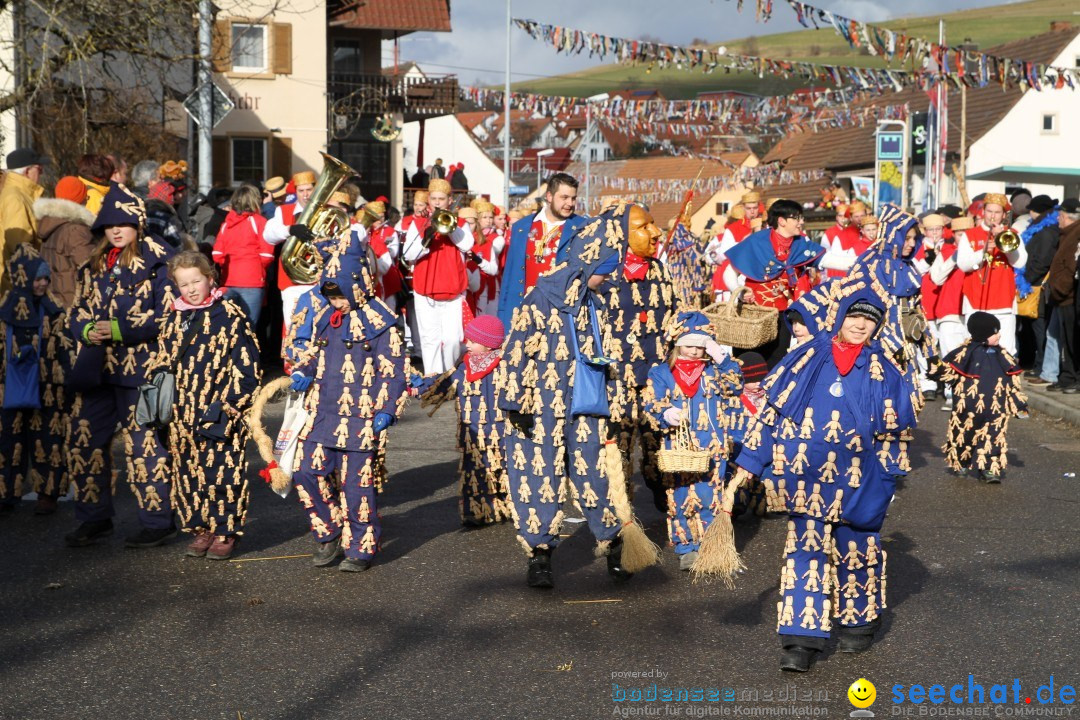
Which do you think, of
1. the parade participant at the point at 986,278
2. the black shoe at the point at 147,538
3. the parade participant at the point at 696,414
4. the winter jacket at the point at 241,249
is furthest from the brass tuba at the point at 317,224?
the parade participant at the point at 986,278

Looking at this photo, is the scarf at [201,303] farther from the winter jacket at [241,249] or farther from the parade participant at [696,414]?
the winter jacket at [241,249]

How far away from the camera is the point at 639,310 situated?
871 cm

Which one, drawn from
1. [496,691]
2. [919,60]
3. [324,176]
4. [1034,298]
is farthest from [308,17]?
[496,691]

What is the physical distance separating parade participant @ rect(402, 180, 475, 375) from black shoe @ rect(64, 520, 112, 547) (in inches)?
240

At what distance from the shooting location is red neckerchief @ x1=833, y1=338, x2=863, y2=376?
237 inches

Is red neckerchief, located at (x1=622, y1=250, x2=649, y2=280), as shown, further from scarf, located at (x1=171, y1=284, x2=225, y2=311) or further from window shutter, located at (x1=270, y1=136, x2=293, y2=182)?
window shutter, located at (x1=270, y1=136, x2=293, y2=182)

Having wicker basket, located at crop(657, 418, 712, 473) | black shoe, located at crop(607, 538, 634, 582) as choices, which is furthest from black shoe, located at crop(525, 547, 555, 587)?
wicker basket, located at crop(657, 418, 712, 473)

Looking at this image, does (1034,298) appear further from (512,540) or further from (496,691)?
(496,691)

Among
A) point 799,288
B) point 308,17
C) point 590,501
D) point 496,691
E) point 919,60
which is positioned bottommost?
point 496,691

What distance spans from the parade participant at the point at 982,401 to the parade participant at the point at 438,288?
16.3 ft

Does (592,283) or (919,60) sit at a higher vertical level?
(919,60)

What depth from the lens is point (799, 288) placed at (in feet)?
34.0

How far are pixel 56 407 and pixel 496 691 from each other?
4.43m

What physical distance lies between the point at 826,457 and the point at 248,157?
35.0m
